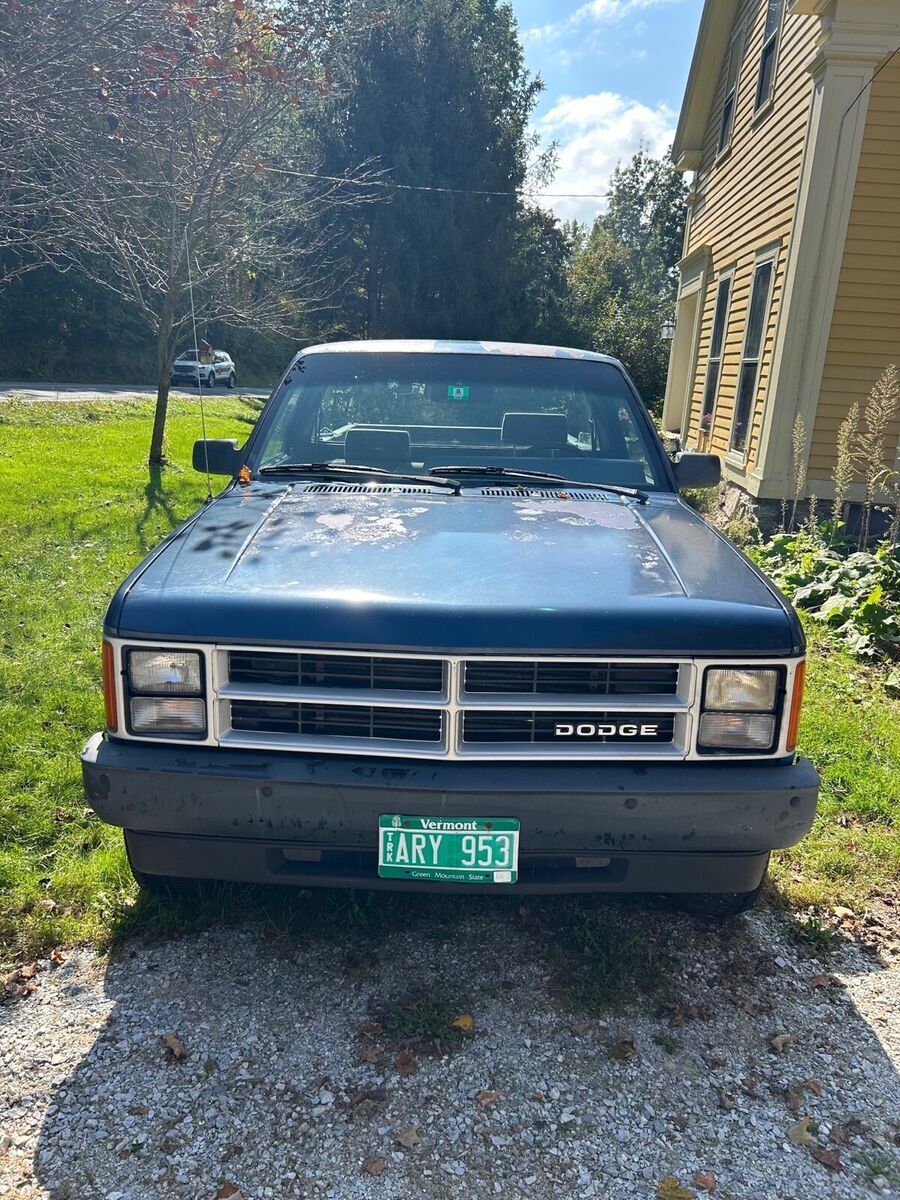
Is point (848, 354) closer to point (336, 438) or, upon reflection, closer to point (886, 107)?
point (886, 107)

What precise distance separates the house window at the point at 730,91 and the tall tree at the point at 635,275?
10169mm

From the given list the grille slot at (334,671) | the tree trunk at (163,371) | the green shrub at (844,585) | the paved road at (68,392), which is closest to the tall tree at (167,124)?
the tree trunk at (163,371)

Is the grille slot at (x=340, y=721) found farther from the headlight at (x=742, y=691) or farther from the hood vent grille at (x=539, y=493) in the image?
the hood vent grille at (x=539, y=493)

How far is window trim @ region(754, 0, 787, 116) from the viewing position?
9.67 metres

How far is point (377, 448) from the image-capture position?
3705 mm

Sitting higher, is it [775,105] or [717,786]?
[775,105]

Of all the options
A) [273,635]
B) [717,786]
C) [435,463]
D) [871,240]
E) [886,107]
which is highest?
[886,107]

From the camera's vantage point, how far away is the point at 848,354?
8.33 meters

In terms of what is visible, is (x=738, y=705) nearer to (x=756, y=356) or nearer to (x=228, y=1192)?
(x=228, y=1192)

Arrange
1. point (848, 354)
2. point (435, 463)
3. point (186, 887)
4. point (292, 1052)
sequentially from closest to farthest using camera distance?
point (292, 1052), point (186, 887), point (435, 463), point (848, 354)

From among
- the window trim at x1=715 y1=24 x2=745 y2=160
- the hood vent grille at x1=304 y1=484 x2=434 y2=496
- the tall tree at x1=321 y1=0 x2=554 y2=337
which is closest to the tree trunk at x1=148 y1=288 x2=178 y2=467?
the window trim at x1=715 y1=24 x2=745 y2=160

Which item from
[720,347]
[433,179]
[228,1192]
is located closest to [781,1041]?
[228,1192]

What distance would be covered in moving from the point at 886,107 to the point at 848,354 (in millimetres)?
2063

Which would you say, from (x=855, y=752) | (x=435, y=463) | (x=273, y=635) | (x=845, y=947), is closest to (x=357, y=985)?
(x=273, y=635)
